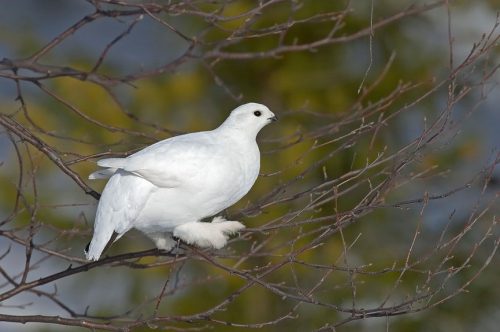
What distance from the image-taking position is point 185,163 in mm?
2781

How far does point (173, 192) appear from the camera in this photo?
9.19 feet

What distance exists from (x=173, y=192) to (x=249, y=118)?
0.54 metres

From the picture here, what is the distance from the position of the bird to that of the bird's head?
0.22 metres

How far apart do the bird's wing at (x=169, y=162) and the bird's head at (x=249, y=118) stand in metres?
0.31

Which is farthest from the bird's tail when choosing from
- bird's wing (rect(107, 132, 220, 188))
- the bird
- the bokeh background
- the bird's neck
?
the bokeh background

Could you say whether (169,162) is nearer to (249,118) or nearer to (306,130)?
(249,118)

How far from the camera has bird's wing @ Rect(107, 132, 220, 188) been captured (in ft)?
8.97

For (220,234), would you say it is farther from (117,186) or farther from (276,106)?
(276,106)

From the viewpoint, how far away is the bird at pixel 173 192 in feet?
9.11

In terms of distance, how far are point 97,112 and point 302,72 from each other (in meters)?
1.50

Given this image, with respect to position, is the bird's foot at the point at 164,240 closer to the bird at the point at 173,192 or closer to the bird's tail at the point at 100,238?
the bird at the point at 173,192

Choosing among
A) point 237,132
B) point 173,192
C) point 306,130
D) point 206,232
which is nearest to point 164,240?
point 206,232

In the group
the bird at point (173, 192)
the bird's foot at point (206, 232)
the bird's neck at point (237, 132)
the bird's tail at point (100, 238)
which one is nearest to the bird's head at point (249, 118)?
the bird's neck at point (237, 132)

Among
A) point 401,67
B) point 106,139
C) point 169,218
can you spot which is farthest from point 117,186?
point 401,67
